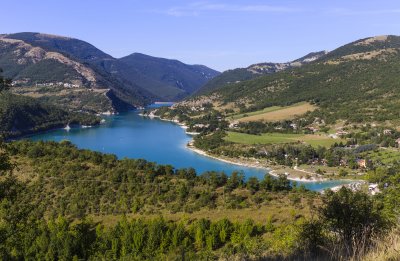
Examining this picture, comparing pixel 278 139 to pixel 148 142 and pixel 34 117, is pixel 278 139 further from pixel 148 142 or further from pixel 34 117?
pixel 34 117

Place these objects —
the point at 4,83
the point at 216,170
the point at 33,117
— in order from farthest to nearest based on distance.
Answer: the point at 33,117
the point at 216,170
the point at 4,83

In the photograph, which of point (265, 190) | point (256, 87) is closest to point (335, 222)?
point (265, 190)

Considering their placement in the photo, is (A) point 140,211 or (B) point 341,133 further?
(B) point 341,133

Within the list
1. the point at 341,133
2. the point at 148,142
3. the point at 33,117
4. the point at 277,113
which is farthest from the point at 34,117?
the point at 341,133

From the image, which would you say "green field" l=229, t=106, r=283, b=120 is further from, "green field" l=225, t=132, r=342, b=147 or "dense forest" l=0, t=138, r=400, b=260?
"dense forest" l=0, t=138, r=400, b=260

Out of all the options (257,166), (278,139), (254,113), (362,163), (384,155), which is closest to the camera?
(362,163)

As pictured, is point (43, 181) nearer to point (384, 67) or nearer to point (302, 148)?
point (302, 148)

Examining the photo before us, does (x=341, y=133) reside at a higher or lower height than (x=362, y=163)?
higher

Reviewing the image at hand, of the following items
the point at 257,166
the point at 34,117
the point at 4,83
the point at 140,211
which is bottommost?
the point at 257,166
